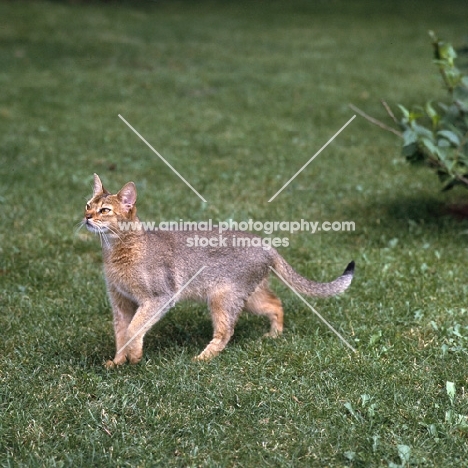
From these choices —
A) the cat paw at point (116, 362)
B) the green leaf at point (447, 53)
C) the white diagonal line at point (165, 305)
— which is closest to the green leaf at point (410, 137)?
the green leaf at point (447, 53)

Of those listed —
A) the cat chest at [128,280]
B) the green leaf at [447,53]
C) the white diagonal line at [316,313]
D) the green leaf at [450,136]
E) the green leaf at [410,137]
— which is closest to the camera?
the cat chest at [128,280]

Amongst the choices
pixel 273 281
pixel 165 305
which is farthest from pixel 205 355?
pixel 273 281

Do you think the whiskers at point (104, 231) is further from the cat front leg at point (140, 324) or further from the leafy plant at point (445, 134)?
the leafy plant at point (445, 134)

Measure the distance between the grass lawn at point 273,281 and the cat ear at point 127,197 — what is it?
1.02 m

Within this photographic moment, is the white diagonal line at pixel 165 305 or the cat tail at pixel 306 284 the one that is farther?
the cat tail at pixel 306 284

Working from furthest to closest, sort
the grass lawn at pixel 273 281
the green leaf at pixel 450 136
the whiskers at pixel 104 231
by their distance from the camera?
1. the green leaf at pixel 450 136
2. the whiskers at pixel 104 231
3. the grass lawn at pixel 273 281

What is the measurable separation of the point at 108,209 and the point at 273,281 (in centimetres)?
197

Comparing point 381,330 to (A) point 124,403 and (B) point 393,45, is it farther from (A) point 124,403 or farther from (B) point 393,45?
(B) point 393,45

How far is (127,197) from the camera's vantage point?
16.8 ft

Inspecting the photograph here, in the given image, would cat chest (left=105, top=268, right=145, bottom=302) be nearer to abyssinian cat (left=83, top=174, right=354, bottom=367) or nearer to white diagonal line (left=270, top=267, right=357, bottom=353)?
abyssinian cat (left=83, top=174, right=354, bottom=367)

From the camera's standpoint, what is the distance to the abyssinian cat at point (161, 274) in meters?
5.08

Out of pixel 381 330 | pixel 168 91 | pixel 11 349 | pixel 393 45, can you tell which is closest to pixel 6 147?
pixel 168 91

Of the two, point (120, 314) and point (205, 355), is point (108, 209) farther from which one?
point (205, 355)

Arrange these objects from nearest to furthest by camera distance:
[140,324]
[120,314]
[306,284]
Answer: [140,324]
[120,314]
[306,284]
